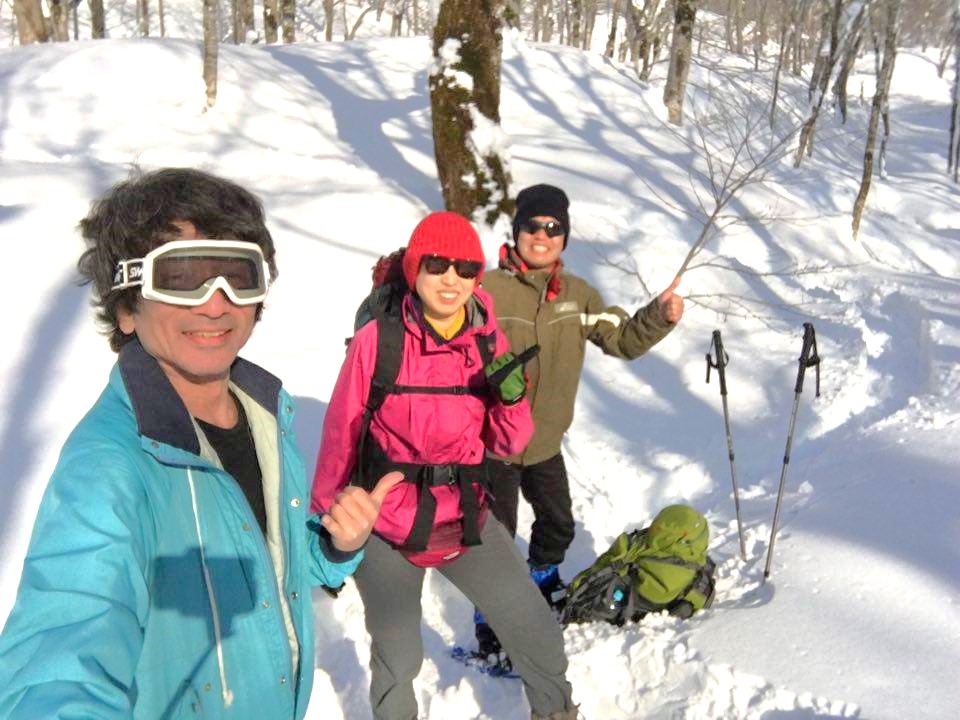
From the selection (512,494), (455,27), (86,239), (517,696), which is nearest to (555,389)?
(512,494)

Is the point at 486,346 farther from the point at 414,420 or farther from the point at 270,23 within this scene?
the point at 270,23

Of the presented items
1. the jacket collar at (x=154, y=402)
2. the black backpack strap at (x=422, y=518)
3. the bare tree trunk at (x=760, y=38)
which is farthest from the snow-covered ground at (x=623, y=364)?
the bare tree trunk at (x=760, y=38)

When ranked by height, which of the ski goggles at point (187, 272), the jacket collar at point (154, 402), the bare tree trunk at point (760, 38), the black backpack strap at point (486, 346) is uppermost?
the bare tree trunk at point (760, 38)

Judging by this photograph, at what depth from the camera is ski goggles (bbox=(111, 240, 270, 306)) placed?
1.57m

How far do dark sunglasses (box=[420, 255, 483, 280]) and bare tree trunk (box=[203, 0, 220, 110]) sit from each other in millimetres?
10025

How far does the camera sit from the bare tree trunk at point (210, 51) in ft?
37.0

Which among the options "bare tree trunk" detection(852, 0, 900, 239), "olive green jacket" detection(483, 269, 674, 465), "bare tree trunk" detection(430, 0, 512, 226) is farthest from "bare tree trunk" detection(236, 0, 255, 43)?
"olive green jacket" detection(483, 269, 674, 465)

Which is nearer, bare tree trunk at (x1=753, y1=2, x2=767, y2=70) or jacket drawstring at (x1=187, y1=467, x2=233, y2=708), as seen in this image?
jacket drawstring at (x1=187, y1=467, x2=233, y2=708)

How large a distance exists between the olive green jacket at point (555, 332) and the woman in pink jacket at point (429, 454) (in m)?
0.76

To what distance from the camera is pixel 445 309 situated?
9.07 feet

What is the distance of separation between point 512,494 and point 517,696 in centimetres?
88

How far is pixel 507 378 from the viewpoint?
2.71m

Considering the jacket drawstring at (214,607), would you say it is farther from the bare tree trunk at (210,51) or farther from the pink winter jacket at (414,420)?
the bare tree trunk at (210,51)

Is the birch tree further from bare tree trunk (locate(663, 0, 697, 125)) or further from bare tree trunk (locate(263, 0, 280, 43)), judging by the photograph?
bare tree trunk (locate(663, 0, 697, 125))
